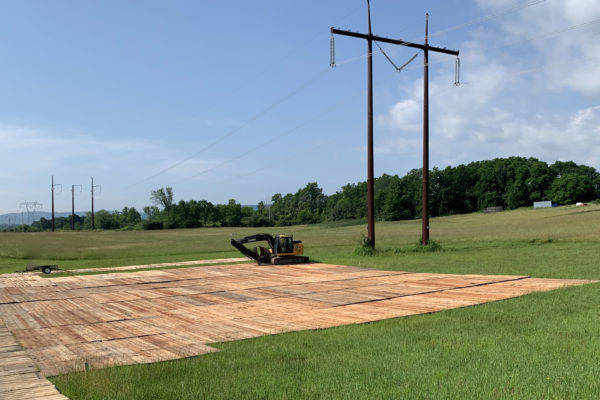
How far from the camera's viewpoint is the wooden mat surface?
34.1ft

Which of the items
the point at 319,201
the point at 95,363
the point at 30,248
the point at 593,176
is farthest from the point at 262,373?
the point at 319,201

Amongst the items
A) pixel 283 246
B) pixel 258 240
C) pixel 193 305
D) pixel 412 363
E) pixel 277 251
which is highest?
pixel 258 240

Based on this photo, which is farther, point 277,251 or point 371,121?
point 371,121

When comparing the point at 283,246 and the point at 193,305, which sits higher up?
the point at 283,246

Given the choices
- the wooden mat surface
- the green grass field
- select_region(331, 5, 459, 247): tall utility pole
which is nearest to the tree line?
select_region(331, 5, 459, 247): tall utility pole

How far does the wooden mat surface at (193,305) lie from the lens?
409 inches

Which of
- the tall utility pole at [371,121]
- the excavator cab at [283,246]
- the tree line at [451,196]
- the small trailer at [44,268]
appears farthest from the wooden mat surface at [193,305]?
the tree line at [451,196]

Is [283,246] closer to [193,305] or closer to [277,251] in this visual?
[277,251]

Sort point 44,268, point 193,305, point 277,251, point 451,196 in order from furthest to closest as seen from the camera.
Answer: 1. point 451,196
2. point 277,251
3. point 44,268
4. point 193,305

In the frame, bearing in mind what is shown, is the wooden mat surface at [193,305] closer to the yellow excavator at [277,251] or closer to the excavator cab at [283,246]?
the yellow excavator at [277,251]

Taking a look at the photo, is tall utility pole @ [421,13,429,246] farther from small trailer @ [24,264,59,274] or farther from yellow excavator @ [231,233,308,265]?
small trailer @ [24,264,59,274]

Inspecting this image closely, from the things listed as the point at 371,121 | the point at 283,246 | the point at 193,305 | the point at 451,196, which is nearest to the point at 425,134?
the point at 371,121

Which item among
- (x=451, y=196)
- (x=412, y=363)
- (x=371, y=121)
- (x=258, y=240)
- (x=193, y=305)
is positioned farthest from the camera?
(x=451, y=196)

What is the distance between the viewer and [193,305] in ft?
52.0
